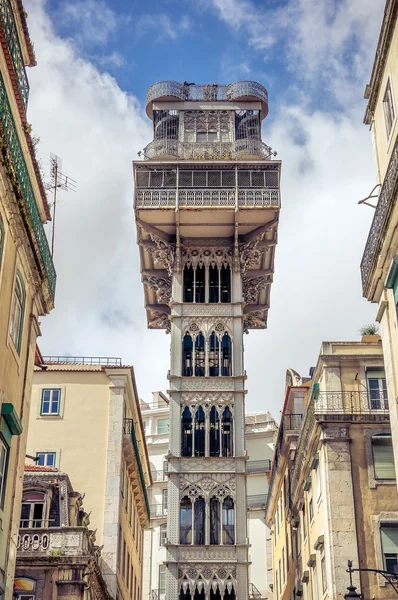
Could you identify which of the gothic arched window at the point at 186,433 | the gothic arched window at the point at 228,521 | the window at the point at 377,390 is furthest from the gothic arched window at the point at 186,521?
the window at the point at 377,390

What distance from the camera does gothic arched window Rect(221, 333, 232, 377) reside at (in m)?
53.6

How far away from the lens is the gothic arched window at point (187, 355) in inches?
2104

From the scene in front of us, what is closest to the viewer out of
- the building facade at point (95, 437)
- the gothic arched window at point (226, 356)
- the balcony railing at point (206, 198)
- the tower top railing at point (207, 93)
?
the building facade at point (95, 437)

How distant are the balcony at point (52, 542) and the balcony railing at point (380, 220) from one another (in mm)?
15580

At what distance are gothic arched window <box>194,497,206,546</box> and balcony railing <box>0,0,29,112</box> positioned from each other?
103 ft

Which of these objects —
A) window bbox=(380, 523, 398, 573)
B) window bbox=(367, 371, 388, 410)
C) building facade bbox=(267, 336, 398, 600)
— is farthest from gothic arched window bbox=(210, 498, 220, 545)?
window bbox=(380, 523, 398, 573)

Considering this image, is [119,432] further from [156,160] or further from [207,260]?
[156,160]

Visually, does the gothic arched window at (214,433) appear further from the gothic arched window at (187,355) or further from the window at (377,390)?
the window at (377,390)

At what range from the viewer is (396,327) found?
2061cm

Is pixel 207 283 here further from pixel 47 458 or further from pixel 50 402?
pixel 47 458

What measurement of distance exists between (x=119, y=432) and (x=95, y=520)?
4.35 metres

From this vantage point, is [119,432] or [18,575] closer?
[18,575]

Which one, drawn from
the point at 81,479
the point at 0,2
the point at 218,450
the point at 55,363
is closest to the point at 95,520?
the point at 81,479

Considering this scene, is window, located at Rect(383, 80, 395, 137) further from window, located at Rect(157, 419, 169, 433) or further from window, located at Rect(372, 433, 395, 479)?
window, located at Rect(157, 419, 169, 433)
